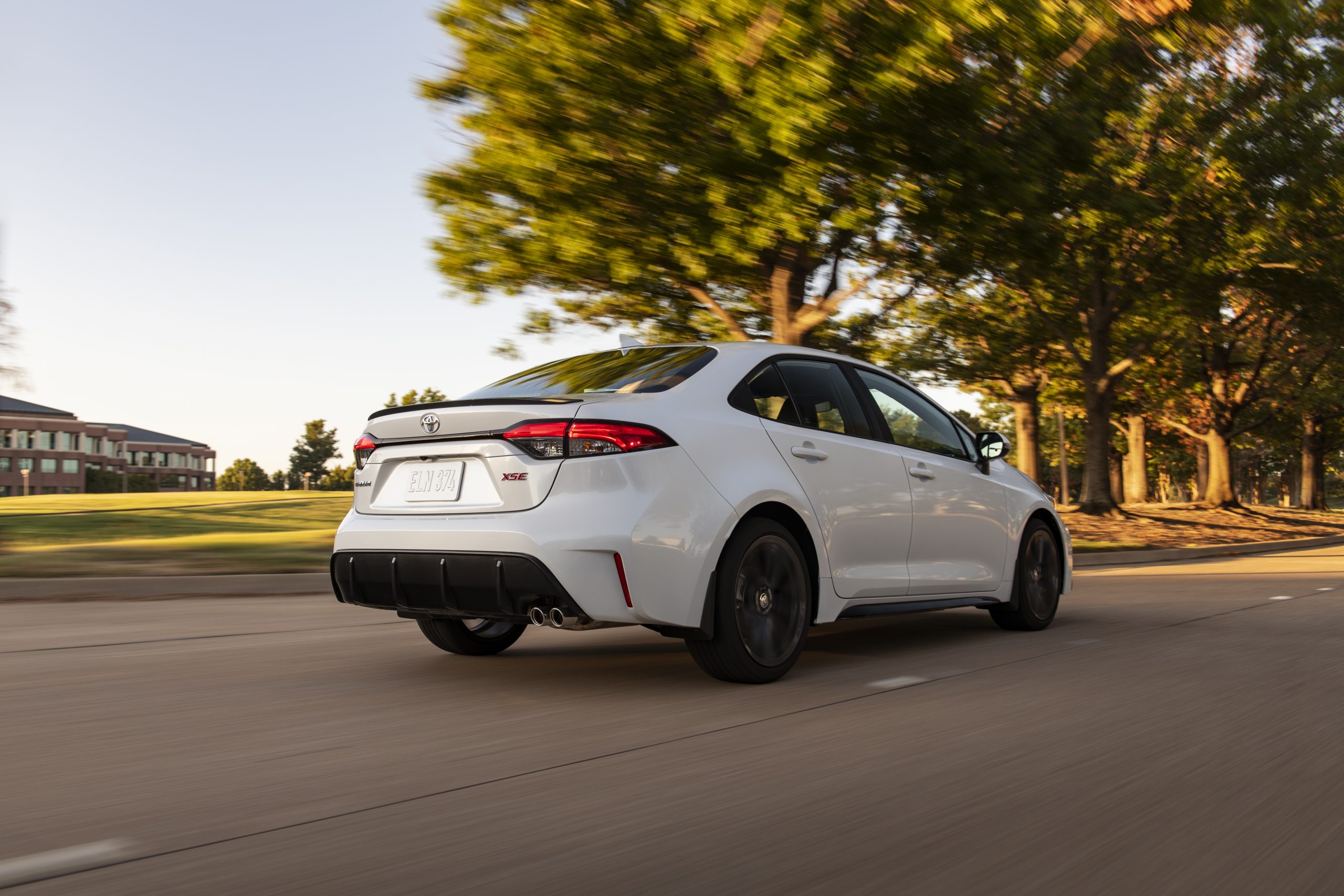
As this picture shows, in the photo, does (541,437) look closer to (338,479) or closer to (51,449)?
(338,479)

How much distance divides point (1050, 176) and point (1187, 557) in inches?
336

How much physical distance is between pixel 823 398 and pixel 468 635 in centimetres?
Result: 230

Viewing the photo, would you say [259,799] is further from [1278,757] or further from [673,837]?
[1278,757]

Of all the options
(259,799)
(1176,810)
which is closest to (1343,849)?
(1176,810)

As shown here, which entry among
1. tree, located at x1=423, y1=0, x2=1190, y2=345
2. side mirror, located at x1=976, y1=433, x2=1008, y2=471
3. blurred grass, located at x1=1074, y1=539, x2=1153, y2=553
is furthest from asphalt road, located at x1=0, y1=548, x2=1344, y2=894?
blurred grass, located at x1=1074, y1=539, x2=1153, y2=553

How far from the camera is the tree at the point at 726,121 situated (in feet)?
40.4

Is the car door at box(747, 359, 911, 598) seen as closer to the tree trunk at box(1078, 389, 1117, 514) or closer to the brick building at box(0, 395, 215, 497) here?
the tree trunk at box(1078, 389, 1117, 514)

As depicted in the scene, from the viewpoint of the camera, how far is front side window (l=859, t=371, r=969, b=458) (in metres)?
6.63

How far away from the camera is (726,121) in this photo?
13.0 metres

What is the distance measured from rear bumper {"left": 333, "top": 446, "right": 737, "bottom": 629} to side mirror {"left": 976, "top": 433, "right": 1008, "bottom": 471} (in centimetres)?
277

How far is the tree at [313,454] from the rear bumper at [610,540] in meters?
103

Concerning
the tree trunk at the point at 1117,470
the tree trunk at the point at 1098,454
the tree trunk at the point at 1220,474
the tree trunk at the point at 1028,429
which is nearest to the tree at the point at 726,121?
the tree trunk at the point at 1098,454

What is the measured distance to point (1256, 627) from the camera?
27.0 feet

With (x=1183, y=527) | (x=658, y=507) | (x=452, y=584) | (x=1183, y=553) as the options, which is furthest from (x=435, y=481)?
(x=1183, y=527)
